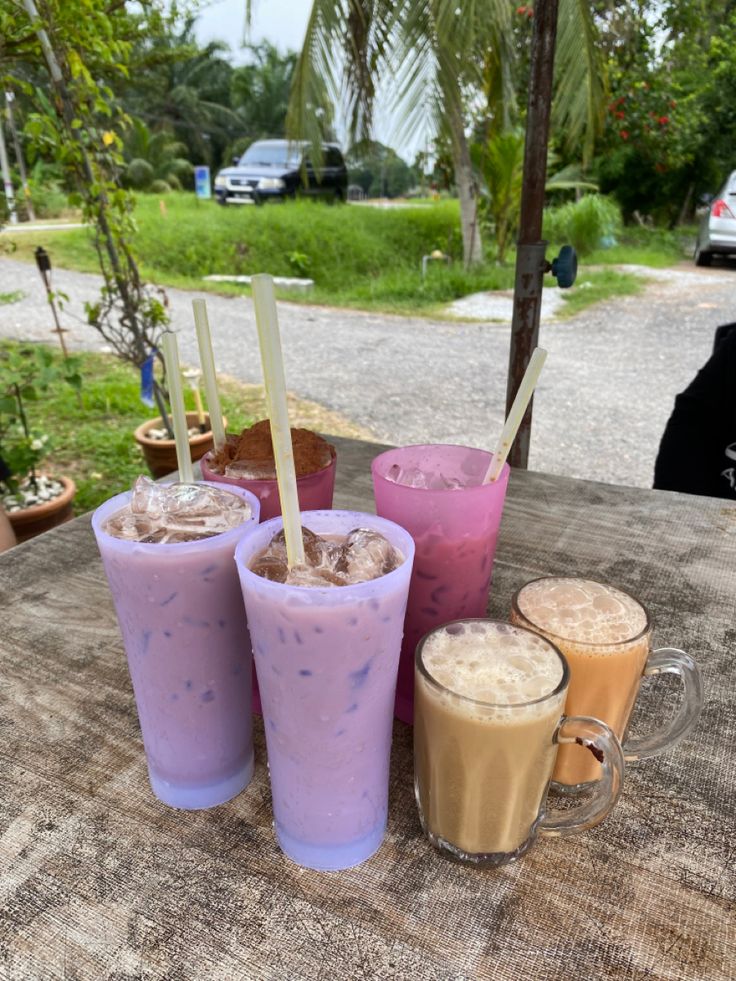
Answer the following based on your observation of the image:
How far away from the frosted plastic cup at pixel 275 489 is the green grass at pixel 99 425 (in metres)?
2.76

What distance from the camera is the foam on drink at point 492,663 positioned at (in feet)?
2.18

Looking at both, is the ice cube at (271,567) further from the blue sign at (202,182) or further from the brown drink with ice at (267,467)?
the blue sign at (202,182)

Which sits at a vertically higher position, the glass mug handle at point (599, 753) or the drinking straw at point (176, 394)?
the drinking straw at point (176, 394)

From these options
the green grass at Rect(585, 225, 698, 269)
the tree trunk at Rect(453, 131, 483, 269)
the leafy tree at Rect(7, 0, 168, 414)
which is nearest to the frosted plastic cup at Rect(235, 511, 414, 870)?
the leafy tree at Rect(7, 0, 168, 414)

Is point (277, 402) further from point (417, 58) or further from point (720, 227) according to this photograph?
point (720, 227)

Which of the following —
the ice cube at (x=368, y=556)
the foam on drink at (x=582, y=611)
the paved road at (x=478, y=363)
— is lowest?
the paved road at (x=478, y=363)

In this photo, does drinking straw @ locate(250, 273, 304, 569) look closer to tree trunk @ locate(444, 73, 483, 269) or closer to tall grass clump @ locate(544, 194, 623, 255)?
tree trunk @ locate(444, 73, 483, 269)

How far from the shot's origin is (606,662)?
745 millimetres

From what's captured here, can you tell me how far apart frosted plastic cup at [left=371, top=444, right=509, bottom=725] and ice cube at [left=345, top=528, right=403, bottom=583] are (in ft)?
0.39

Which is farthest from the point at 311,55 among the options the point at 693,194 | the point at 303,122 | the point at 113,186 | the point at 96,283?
the point at 693,194

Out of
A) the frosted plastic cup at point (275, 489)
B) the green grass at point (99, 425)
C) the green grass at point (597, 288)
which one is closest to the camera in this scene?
the frosted plastic cup at point (275, 489)

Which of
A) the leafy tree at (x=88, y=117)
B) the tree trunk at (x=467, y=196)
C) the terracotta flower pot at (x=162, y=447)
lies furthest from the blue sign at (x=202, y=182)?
the terracotta flower pot at (x=162, y=447)

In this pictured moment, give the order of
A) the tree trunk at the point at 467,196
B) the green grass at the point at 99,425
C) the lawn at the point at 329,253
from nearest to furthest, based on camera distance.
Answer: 1. the green grass at the point at 99,425
2. the tree trunk at the point at 467,196
3. the lawn at the point at 329,253

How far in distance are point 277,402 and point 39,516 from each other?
2497 millimetres
